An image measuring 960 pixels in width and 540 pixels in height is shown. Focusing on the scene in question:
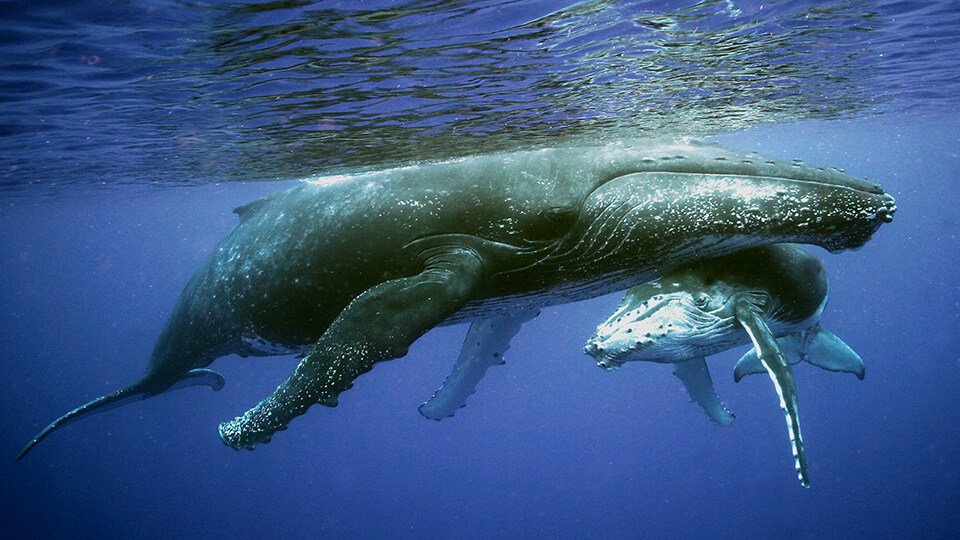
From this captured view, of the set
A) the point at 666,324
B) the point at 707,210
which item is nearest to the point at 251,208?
the point at 666,324

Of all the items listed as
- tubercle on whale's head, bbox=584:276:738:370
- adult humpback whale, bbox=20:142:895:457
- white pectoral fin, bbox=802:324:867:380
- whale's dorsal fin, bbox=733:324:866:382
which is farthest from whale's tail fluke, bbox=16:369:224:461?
white pectoral fin, bbox=802:324:867:380

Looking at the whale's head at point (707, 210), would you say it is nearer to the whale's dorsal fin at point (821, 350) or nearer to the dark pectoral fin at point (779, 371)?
the dark pectoral fin at point (779, 371)

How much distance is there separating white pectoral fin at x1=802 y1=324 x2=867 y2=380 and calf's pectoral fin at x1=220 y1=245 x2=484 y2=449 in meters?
4.07

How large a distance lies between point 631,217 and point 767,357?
1.55 metres

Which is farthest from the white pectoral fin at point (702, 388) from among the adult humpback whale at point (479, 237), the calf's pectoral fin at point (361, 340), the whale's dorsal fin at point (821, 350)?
the calf's pectoral fin at point (361, 340)

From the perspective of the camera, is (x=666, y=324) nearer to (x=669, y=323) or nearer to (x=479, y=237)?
(x=669, y=323)

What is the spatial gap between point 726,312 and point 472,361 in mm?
4886

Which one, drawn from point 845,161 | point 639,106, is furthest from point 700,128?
point 845,161

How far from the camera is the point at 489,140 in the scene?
14531 millimetres

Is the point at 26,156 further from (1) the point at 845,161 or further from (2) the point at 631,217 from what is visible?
(1) the point at 845,161

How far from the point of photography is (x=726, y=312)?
4.52 m

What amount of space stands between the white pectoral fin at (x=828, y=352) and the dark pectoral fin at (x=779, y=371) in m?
2.19

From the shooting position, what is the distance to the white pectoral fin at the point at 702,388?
7.51m

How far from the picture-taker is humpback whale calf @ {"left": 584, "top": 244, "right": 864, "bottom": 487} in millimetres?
4168
